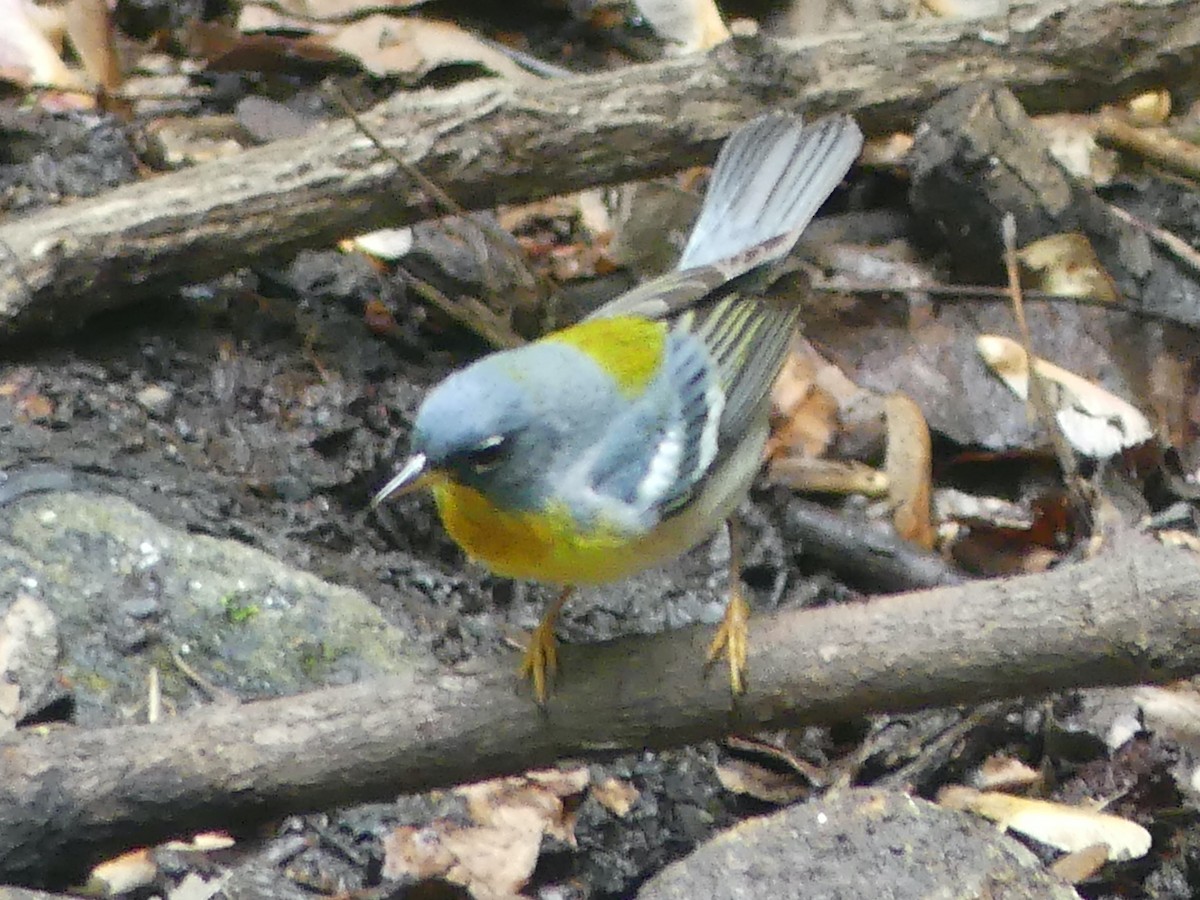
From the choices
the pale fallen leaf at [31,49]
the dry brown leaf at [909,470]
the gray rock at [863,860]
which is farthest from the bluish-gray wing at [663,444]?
the pale fallen leaf at [31,49]

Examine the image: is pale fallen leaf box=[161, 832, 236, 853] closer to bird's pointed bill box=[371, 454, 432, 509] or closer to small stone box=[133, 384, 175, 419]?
bird's pointed bill box=[371, 454, 432, 509]

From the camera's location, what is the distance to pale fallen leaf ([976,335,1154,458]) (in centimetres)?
426

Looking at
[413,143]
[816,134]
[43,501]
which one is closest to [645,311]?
[816,134]

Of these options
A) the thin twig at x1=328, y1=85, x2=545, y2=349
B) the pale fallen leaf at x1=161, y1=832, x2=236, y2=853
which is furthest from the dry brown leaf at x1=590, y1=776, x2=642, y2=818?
the thin twig at x1=328, y1=85, x2=545, y2=349

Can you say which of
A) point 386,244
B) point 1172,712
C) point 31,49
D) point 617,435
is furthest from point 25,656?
point 31,49

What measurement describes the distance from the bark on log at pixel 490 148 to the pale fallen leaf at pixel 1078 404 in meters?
0.89

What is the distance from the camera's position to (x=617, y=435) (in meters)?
2.92

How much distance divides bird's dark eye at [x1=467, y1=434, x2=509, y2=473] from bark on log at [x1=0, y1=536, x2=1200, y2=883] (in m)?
0.40

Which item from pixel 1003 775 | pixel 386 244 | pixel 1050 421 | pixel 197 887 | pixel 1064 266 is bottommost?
pixel 1003 775

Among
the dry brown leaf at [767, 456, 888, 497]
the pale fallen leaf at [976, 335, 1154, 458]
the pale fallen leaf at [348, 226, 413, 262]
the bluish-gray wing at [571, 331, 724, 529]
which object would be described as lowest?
the dry brown leaf at [767, 456, 888, 497]

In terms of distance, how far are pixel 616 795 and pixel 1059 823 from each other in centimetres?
104

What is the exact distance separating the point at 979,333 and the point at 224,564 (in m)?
2.67

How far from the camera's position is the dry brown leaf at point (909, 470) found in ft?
13.5

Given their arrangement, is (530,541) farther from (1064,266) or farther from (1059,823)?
(1064,266)
